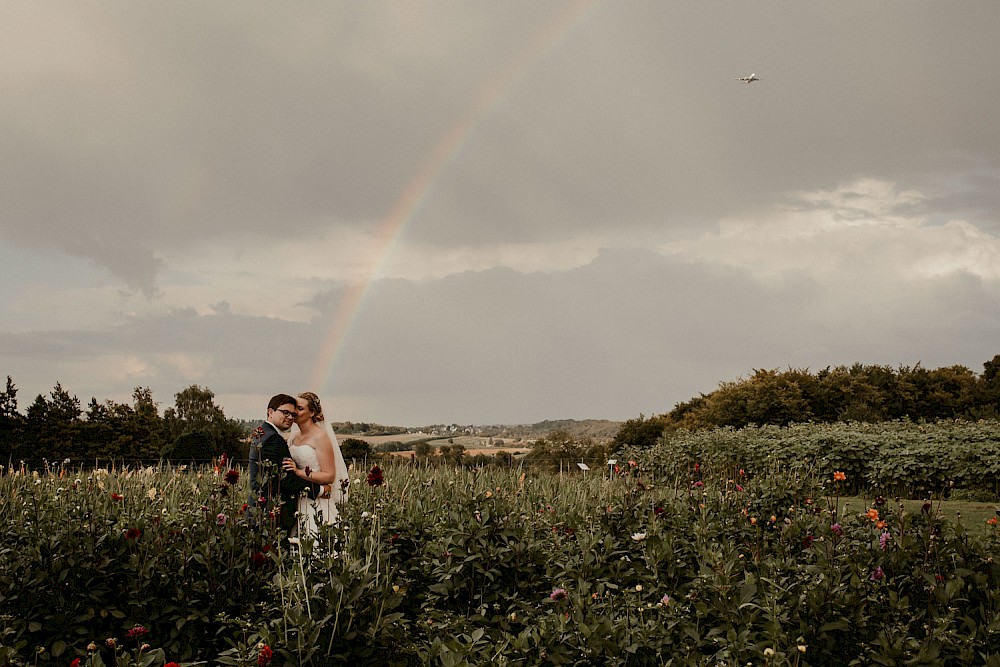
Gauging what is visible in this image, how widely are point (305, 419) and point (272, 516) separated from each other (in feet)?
6.10

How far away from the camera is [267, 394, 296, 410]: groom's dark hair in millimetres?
5996

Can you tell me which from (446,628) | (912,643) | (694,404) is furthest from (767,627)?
(694,404)

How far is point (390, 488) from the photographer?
654 cm

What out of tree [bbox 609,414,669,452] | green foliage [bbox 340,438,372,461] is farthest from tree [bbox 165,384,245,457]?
tree [bbox 609,414,669,452]

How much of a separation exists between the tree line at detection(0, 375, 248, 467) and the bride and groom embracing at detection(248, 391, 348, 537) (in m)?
9.89

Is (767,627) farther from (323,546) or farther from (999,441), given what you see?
(999,441)

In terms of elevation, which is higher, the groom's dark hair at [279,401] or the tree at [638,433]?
the groom's dark hair at [279,401]

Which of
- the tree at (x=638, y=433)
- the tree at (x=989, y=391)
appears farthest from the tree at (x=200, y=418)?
the tree at (x=989, y=391)

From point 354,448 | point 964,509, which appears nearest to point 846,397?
point 964,509

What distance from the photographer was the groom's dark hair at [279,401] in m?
6.00

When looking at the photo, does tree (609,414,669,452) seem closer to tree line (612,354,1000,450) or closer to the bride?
tree line (612,354,1000,450)

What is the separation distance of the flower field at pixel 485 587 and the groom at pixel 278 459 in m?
0.46

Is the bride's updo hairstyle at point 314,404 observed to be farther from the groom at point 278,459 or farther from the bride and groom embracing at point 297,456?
the groom at point 278,459

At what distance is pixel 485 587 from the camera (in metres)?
4.25
